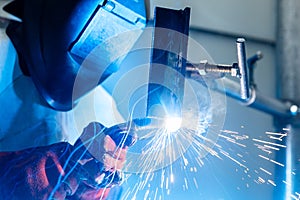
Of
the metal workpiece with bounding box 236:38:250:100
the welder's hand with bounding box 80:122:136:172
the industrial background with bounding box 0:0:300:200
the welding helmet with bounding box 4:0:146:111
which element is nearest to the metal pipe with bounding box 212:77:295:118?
the industrial background with bounding box 0:0:300:200

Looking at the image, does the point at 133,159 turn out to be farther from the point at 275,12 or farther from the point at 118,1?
the point at 275,12

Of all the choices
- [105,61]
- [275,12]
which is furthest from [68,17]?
[275,12]

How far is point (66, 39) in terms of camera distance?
1.15 meters

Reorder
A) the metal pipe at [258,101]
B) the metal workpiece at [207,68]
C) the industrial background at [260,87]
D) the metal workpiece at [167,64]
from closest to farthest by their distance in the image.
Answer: the metal workpiece at [167,64]
the metal workpiece at [207,68]
the metal pipe at [258,101]
the industrial background at [260,87]

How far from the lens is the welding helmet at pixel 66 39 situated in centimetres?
107

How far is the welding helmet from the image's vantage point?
1.07m

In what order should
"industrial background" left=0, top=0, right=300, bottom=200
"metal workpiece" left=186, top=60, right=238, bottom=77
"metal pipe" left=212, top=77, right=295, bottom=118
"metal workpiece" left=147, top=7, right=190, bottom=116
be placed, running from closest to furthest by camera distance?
"metal workpiece" left=147, top=7, right=190, bottom=116, "metal workpiece" left=186, top=60, right=238, bottom=77, "metal pipe" left=212, top=77, right=295, bottom=118, "industrial background" left=0, top=0, right=300, bottom=200

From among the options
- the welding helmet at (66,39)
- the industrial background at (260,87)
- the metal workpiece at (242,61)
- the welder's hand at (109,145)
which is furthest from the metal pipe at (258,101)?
the welder's hand at (109,145)

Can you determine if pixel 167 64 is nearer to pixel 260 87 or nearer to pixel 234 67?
pixel 234 67

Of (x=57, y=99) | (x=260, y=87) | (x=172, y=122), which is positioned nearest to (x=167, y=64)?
(x=172, y=122)

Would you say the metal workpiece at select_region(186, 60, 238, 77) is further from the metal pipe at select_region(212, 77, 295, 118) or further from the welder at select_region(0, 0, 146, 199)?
the metal pipe at select_region(212, 77, 295, 118)

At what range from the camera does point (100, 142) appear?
3.29 ft

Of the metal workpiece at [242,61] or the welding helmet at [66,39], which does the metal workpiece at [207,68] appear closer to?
the metal workpiece at [242,61]

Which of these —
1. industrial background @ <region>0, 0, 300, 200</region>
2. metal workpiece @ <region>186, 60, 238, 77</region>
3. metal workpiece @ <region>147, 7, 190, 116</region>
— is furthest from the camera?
industrial background @ <region>0, 0, 300, 200</region>
